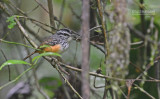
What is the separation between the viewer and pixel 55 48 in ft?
12.8

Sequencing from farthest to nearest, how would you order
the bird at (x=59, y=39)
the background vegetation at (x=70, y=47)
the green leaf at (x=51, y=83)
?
the green leaf at (x=51, y=83), the bird at (x=59, y=39), the background vegetation at (x=70, y=47)

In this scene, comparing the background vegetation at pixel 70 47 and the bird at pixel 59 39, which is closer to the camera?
the background vegetation at pixel 70 47

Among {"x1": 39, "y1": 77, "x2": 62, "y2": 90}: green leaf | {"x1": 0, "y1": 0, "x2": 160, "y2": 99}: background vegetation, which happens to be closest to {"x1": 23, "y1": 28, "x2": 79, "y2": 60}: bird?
{"x1": 0, "y1": 0, "x2": 160, "y2": 99}: background vegetation

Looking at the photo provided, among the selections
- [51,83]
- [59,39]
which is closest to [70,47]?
[59,39]

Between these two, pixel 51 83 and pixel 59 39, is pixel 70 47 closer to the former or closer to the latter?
pixel 59 39

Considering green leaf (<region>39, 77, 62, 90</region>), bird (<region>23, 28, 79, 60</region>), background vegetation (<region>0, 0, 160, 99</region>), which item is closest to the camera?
background vegetation (<region>0, 0, 160, 99</region>)

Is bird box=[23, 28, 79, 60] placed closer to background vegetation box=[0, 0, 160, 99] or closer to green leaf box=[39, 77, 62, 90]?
background vegetation box=[0, 0, 160, 99]

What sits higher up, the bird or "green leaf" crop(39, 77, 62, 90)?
the bird

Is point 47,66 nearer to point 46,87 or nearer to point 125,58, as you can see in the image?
point 46,87

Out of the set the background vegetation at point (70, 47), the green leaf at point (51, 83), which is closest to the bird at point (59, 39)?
the background vegetation at point (70, 47)

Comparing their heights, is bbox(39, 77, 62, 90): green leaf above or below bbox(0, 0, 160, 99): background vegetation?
below

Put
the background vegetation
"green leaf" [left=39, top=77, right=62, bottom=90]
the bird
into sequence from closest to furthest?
the background vegetation < the bird < "green leaf" [left=39, top=77, right=62, bottom=90]

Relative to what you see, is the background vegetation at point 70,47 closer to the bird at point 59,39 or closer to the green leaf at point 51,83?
the green leaf at point 51,83

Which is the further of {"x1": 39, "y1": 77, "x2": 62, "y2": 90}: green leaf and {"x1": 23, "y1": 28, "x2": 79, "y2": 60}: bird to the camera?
{"x1": 39, "y1": 77, "x2": 62, "y2": 90}: green leaf
